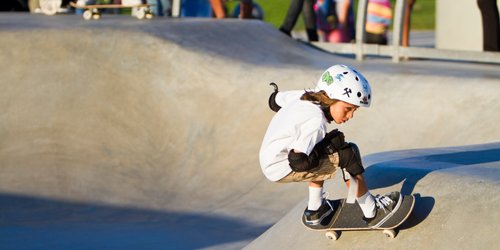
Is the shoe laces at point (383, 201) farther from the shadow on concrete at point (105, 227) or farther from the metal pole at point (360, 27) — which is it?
the metal pole at point (360, 27)

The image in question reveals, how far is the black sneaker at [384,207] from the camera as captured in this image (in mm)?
6055

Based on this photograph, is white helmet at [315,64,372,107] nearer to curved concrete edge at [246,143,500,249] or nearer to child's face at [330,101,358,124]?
child's face at [330,101,358,124]

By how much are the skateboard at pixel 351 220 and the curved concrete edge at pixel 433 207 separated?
69mm

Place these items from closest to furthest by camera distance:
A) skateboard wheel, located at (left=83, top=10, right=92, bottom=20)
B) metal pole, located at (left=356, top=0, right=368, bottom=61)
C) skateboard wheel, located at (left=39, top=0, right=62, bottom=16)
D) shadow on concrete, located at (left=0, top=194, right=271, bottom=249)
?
shadow on concrete, located at (left=0, top=194, right=271, bottom=249), metal pole, located at (left=356, top=0, right=368, bottom=61), skateboard wheel, located at (left=83, top=10, right=92, bottom=20), skateboard wheel, located at (left=39, top=0, right=62, bottom=16)

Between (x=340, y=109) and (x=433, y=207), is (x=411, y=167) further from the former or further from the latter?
(x=340, y=109)

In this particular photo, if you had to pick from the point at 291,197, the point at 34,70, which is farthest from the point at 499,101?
the point at 34,70

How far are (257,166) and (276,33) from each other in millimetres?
3353

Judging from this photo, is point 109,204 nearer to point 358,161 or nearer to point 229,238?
point 229,238

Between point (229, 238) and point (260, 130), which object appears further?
point (260, 130)

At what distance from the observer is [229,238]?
8.67 m

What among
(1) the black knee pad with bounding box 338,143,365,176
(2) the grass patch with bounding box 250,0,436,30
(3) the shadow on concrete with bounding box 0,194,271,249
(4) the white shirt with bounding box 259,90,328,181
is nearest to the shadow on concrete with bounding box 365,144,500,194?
(1) the black knee pad with bounding box 338,143,365,176

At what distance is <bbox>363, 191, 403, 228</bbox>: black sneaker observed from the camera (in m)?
6.05

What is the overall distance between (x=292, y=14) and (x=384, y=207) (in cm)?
787

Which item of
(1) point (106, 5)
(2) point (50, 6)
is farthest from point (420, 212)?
(2) point (50, 6)
